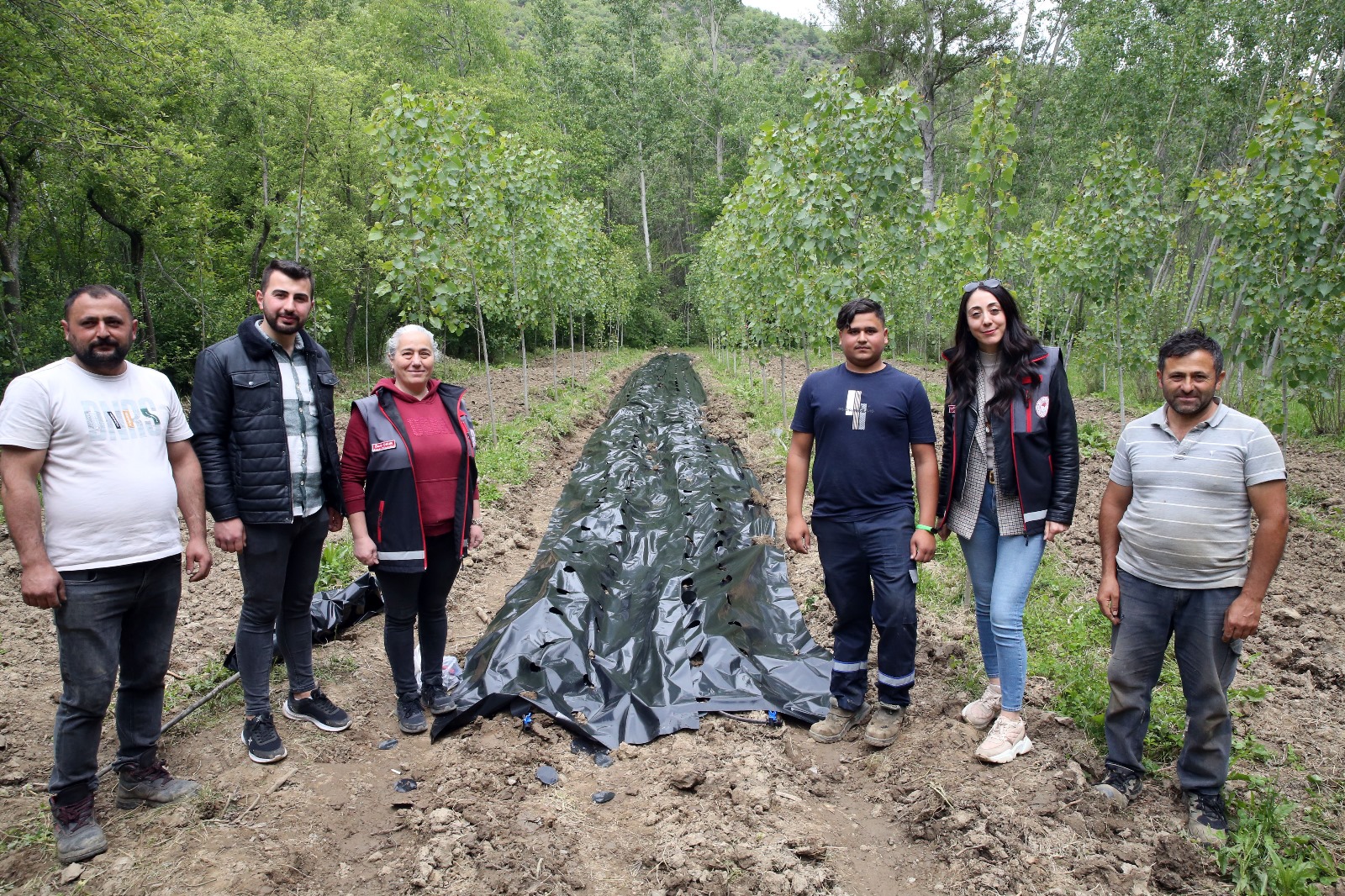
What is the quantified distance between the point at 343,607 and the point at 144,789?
194 centimetres

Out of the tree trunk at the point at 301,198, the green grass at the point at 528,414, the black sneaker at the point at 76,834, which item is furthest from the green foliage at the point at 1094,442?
the tree trunk at the point at 301,198

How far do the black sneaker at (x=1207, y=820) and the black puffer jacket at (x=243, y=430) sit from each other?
3846 mm

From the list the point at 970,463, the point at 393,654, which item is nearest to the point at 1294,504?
Answer: the point at 970,463

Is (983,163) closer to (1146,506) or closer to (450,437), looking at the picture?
(1146,506)

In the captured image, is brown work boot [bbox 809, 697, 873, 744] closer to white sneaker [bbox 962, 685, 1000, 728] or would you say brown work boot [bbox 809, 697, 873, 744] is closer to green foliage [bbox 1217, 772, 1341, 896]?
white sneaker [bbox 962, 685, 1000, 728]

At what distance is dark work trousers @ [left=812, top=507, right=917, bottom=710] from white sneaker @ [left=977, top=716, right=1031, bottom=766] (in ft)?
1.38

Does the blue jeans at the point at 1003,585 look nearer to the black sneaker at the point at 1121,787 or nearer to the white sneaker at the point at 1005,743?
the white sneaker at the point at 1005,743

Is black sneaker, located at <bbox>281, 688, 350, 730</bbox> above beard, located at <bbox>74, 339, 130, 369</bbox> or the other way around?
the other way around

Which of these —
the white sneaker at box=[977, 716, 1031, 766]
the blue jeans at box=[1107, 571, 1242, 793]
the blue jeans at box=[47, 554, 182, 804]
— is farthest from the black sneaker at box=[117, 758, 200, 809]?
the blue jeans at box=[1107, 571, 1242, 793]

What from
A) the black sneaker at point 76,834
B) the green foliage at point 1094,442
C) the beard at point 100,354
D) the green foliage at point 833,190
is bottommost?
the green foliage at point 1094,442

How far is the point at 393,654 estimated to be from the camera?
383cm

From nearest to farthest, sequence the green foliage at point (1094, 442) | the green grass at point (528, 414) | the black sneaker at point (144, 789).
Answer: the black sneaker at point (144, 789) → the green grass at point (528, 414) → the green foliage at point (1094, 442)

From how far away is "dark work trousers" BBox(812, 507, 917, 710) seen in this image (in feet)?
11.3

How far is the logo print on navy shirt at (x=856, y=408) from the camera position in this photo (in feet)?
11.3
